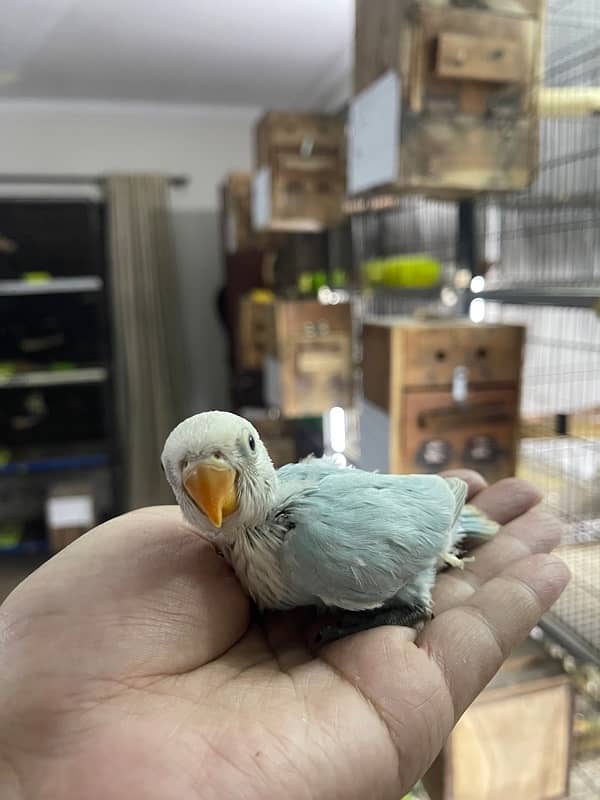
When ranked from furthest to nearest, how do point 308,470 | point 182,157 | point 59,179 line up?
point 182,157 → point 59,179 → point 308,470

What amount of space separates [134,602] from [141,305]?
213 cm

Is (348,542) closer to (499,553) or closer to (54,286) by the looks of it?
(499,553)

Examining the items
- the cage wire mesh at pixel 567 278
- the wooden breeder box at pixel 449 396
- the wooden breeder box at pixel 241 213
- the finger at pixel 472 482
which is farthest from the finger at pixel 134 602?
the wooden breeder box at pixel 241 213

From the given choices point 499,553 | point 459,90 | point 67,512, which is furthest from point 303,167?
point 67,512

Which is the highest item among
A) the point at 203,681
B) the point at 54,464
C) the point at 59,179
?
the point at 59,179

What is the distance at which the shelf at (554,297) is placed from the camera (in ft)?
2.19

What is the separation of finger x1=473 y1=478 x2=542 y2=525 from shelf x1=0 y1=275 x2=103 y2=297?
69.2 inches

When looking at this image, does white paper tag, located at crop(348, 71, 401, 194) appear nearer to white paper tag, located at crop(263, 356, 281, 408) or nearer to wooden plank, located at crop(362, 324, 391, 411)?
wooden plank, located at crop(362, 324, 391, 411)

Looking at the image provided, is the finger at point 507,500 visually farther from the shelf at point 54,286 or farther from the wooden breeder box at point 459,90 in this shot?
the shelf at point 54,286

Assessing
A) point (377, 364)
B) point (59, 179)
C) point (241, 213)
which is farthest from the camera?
point (59, 179)

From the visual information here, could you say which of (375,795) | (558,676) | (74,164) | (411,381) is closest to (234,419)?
(375,795)

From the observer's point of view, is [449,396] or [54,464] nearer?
[449,396]

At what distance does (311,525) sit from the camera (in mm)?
450

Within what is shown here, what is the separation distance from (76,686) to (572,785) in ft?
2.55
